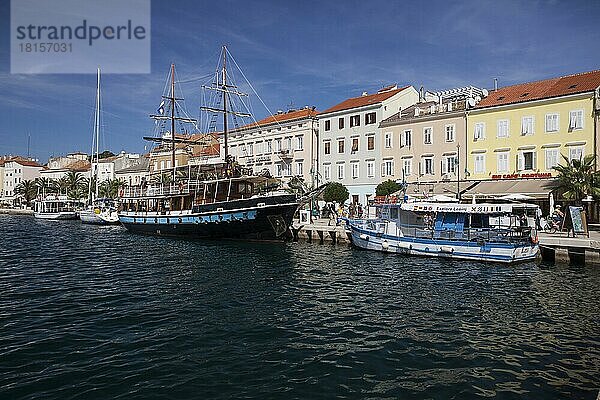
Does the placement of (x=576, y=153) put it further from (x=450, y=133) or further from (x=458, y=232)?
(x=458, y=232)

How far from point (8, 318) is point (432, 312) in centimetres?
1280

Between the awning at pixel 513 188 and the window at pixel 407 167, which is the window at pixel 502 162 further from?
the window at pixel 407 167

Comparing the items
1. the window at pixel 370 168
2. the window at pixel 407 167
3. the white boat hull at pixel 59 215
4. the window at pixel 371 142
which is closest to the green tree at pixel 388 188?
the window at pixel 407 167

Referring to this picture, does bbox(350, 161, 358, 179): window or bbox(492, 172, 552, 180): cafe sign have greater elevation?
bbox(350, 161, 358, 179): window

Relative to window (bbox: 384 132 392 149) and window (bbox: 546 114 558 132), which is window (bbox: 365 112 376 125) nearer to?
window (bbox: 384 132 392 149)

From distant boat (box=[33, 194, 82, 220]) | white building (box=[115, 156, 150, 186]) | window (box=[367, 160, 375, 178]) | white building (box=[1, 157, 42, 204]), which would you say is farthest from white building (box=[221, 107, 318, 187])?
white building (box=[1, 157, 42, 204])

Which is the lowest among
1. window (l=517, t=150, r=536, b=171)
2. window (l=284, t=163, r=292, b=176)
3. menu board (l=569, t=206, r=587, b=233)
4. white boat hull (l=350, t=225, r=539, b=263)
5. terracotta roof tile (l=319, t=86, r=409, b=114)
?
white boat hull (l=350, t=225, r=539, b=263)

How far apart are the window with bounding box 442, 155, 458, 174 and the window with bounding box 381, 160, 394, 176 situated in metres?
6.09

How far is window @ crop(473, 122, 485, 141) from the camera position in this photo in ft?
150

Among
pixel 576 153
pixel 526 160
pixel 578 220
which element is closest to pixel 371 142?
pixel 526 160

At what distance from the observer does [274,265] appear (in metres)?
26.1

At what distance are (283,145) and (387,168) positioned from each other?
52.2 ft

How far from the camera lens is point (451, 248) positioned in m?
27.4

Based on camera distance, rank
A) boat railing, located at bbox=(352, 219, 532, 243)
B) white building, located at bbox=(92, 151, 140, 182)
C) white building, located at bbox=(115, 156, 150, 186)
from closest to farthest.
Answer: boat railing, located at bbox=(352, 219, 532, 243)
white building, located at bbox=(115, 156, 150, 186)
white building, located at bbox=(92, 151, 140, 182)
